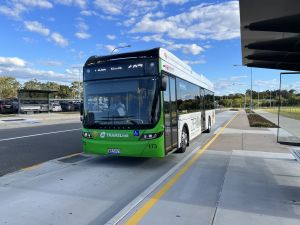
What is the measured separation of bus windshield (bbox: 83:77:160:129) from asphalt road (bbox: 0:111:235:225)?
1.22 meters

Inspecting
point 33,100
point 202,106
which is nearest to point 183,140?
point 202,106

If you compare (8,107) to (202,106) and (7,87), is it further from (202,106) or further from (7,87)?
(7,87)

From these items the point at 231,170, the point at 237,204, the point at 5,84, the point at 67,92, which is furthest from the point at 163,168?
the point at 67,92

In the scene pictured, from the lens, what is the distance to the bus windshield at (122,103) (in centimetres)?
907

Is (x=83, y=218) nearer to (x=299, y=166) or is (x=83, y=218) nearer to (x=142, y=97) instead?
(x=142, y=97)

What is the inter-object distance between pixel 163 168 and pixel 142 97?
6.39 ft

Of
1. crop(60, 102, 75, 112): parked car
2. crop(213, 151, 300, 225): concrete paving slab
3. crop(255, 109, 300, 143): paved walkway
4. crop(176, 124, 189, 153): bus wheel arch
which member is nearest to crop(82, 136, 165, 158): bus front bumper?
crop(213, 151, 300, 225): concrete paving slab

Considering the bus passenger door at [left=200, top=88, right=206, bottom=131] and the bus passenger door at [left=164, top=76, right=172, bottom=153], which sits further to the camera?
the bus passenger door at [left=200, top=88, right=206, bottom=131]

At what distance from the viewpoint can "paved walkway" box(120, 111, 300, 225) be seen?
535 centimetres

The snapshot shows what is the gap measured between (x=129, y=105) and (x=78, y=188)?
283 centimetres

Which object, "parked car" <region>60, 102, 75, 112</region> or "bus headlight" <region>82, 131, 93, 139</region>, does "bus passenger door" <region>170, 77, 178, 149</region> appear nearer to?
"bus headlight" <region>82, 131, 93, 139</region>

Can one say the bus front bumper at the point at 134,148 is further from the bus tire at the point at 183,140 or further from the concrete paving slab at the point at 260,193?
the bus tire at the point at 183,140

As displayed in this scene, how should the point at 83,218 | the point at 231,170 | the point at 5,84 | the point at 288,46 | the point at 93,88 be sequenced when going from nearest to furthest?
the point at 83,218 < the point at 288,46 < the point at 231,170 < the point at 93,88 < the point at 5,84

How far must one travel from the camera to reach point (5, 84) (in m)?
94.4
